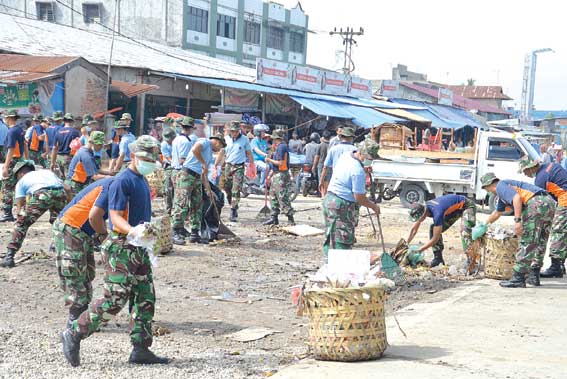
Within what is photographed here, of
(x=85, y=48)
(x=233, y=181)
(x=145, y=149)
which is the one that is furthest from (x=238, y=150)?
(x=85, y=48)

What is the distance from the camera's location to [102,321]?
224 inches

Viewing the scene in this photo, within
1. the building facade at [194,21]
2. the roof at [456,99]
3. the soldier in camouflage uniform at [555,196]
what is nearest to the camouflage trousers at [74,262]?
the soldier in camouflage uniform at [555,196]

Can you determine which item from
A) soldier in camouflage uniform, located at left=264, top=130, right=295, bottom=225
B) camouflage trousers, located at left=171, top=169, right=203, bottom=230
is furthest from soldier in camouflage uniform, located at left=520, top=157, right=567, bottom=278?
soldier in camouflage uniform, located at left=264, top=130, right=295, bottom=225

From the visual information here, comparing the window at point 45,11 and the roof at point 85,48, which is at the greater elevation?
the window at point 45,11

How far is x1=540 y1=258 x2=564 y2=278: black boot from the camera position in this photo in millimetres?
10250

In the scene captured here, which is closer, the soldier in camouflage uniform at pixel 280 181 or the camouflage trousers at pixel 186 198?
the camouflage trousers at pixel 186 198

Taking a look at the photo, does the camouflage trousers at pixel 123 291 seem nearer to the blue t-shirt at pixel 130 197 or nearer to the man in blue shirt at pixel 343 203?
the blue t-shirt at pixel 130 197

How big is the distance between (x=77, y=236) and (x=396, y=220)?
11084mm

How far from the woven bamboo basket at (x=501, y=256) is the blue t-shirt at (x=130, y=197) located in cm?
536

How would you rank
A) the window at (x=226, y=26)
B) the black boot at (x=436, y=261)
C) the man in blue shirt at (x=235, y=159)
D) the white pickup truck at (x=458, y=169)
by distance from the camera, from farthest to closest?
the window at (x=226, y=26) → the white pickup truck at (x=458, y=169) → the man in blue shirt at (x=235, y=159) → the black boot at (x=436, y=261)

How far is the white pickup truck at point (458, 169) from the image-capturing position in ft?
58.4

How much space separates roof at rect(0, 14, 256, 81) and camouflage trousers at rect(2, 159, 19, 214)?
12.3m

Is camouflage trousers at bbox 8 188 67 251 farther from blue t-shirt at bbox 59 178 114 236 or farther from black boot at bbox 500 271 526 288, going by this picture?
black boot at bbox 500 271 526 288

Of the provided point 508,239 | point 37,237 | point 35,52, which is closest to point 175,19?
point 35,52
